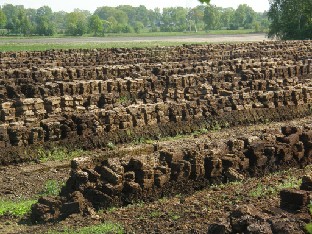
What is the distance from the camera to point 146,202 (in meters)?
11.6

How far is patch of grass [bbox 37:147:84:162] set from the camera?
15.5 meters

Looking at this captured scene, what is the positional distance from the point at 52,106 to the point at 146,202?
7199 millimetres

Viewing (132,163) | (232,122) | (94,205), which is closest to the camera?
(94,205)

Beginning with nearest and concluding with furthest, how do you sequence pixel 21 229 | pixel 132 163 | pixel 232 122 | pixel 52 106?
pixel 21 229 < pixel 132 163 < pixel 52 106 < pixel 232 122

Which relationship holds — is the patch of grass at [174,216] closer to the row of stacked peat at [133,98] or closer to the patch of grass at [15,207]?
the patch of grass at [15,207]

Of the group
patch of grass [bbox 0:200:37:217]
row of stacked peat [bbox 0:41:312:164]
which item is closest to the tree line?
row of stacked peat [bbox 0:41:312:164]

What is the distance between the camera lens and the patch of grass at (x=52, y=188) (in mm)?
12436

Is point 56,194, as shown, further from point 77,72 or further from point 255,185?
point 77,72

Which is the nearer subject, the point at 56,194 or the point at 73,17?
the point at 56,194

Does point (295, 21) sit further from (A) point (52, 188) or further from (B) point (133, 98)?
(A) point (52, 188)

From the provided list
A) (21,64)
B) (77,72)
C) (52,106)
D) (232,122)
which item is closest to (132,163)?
(52,106)

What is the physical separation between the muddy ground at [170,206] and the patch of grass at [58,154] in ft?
4.49

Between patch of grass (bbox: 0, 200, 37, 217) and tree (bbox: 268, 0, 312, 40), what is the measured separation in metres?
47.3

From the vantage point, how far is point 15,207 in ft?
37.4
